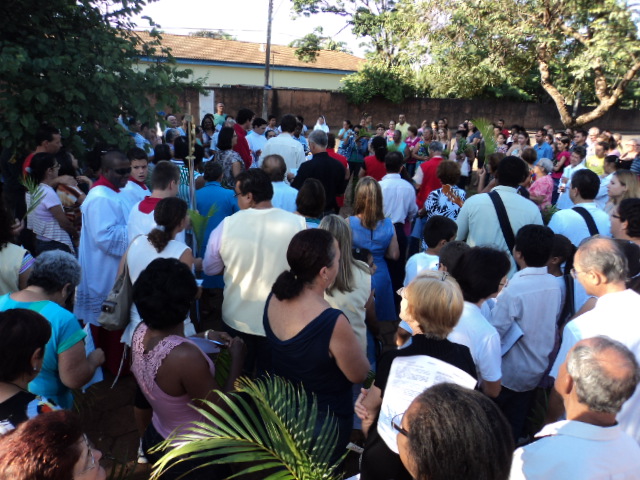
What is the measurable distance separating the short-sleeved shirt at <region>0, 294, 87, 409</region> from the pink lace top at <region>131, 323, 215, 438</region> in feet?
1.30

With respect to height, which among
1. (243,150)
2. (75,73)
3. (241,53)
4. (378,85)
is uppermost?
(241,53)

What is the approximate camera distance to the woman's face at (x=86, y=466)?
4.62 ft

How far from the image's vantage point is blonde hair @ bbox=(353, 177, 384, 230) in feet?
13.7

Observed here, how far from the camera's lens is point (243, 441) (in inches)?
66.5

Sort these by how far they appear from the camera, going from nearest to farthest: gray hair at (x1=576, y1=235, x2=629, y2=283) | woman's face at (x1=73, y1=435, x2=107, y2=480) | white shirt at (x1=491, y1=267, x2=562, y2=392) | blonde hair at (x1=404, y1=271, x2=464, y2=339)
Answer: woman's face at (x1=73, y1=435, x2=107, y2=480)
blonde hair at (x1=404, y1=271, x2=464, y2=339)
gray hair at (x1=576, y1=235, x2=629, y2=283)
white shirt at (x1=491, y1=267, x2=562, y2=392)

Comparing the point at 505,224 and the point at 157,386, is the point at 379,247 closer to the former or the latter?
the point at 505,224

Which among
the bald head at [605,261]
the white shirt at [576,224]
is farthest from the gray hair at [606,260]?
the white shirt at [576,224]

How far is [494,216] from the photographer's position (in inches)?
163

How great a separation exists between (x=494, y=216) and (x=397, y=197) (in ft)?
4.78

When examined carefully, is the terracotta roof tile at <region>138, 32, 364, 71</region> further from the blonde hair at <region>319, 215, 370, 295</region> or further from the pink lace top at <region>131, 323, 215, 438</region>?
the pink lace top at <region>131, 323, 215, 438</region>

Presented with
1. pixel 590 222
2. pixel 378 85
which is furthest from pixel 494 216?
pixel 378 85

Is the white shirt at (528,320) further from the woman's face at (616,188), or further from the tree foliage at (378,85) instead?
the tree foliage at (378,85)

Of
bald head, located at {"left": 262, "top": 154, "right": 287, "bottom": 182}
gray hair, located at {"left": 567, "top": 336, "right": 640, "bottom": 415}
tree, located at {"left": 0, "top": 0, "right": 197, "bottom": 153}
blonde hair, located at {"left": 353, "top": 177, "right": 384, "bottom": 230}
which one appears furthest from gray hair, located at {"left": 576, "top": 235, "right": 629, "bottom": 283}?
tree, located at {"left": 0, "top": 0, "right": 197, "bottom": 153}

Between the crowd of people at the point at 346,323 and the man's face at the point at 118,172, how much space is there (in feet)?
0.06
